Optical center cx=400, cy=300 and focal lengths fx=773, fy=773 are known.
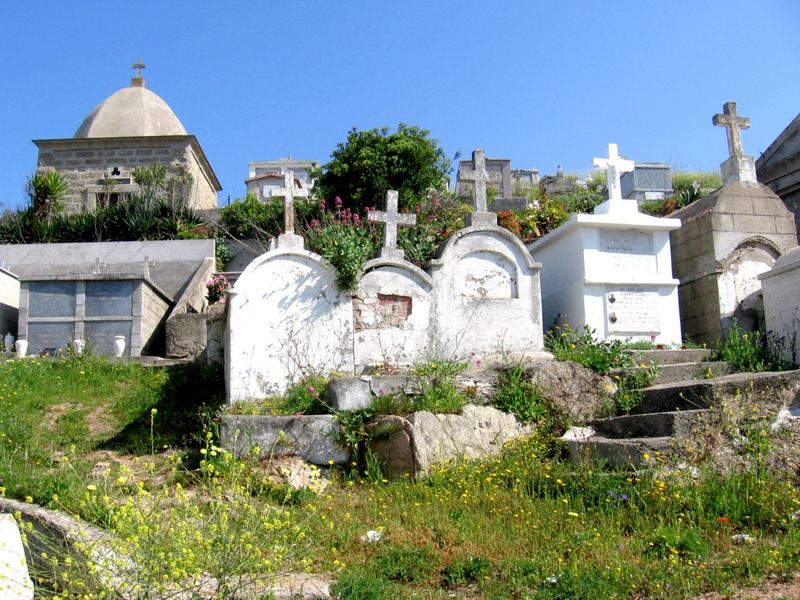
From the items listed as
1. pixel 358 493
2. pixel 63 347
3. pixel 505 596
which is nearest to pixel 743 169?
pixel 358 493

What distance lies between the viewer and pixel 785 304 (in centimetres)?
990

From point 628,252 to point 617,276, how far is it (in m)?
0.48

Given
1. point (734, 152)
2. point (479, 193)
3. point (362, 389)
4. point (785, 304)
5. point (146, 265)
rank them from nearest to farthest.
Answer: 1. point (362, 389)
2. point (785, 304)
3. point (479, 193)
4. point (734, 152)
5. point (146, 265)

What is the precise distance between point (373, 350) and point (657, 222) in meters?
4.74

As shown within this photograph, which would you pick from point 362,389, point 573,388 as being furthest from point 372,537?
point 573,388

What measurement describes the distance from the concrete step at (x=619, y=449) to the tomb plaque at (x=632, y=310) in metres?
3.86

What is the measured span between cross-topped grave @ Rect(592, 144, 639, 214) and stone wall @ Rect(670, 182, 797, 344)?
118cm

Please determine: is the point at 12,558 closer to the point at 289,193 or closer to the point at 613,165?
the point at 289,193

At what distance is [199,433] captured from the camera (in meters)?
9.09

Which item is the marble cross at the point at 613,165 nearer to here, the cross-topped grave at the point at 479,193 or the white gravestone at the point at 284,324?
the cross-topped grave at the point at 479,193

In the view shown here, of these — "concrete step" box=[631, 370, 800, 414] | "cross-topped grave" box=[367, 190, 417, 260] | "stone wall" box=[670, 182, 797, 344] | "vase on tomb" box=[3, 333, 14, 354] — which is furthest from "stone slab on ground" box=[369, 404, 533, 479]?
"vase on tomb" box=[3, 333, 14, 354]

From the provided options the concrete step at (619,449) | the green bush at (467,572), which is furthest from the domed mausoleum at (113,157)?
the green bush at (467,572)

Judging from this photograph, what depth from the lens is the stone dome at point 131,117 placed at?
88.8 feet

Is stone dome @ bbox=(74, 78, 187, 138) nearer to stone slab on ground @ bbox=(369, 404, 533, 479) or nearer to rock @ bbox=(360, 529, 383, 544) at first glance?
stone slab on ground @ bbox=(369, 404, 533, 479)
